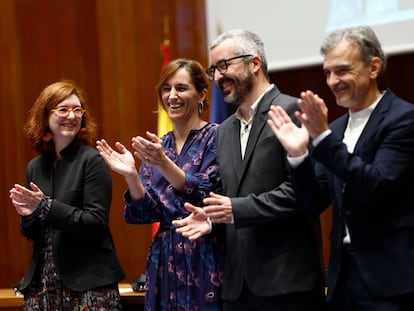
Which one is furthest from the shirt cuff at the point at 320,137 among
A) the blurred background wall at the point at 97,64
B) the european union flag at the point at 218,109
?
the blurred background wall at the point at 97,64

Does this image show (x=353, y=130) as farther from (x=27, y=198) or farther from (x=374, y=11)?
(x=374, y=11)

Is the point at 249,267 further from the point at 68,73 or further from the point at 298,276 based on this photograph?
the point at 68,73

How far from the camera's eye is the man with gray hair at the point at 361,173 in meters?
2.20

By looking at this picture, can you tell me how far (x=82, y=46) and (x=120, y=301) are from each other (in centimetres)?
276

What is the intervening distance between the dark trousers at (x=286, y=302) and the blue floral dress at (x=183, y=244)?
251mm

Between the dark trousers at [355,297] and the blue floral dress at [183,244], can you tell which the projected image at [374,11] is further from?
the dark trousers at [355,297]

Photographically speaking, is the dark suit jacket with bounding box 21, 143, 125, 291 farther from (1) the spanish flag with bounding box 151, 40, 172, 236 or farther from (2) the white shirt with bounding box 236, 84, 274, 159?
(1) the spanish flag with bounding box 151, 40, 172, 236

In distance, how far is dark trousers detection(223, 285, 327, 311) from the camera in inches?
98.4

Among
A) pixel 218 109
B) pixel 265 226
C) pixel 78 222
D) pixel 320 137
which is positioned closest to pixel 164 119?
pixel 218 109

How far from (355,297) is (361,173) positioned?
1.35ft

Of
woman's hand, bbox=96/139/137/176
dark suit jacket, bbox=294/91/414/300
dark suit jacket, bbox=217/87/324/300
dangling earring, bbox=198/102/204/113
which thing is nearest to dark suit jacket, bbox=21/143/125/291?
woman's hand, bbox=96/139/137/176

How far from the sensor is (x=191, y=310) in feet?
9.26

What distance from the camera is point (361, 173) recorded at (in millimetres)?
2193

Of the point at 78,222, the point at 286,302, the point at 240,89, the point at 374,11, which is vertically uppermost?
the point at 374,11
